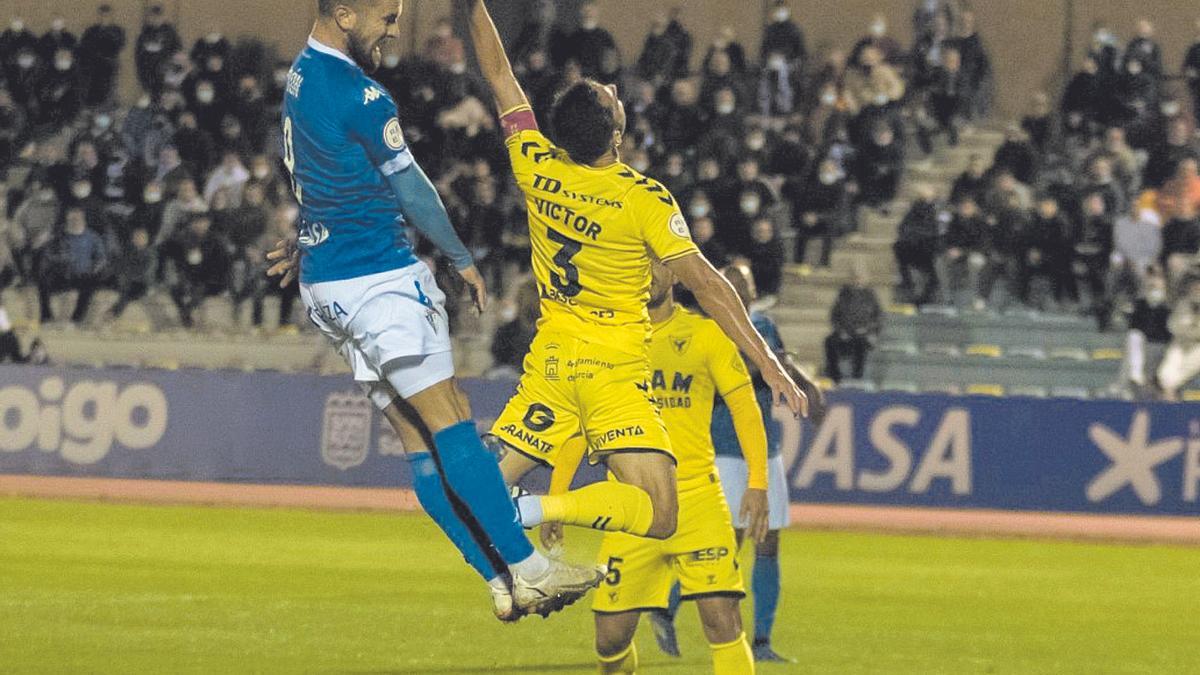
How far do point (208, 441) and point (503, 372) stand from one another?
11.1 ft

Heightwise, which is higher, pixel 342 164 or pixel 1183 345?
pixel 342 164

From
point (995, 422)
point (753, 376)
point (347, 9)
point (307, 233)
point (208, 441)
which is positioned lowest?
point (208, 441)

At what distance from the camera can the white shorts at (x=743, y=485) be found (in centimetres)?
1124

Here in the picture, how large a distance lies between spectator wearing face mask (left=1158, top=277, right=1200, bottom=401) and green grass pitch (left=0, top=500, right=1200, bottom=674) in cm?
303

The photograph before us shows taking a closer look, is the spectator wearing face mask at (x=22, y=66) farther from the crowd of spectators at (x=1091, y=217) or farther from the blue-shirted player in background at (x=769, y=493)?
the blue-shirted player in background at (x=769, y=493)

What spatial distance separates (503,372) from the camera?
22.7m

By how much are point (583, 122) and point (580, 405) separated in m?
1.11

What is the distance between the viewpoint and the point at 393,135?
24.4 ft

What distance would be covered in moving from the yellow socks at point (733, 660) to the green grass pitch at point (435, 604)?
92.9 inches

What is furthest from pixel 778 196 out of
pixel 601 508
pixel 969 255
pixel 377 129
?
pixel 377 129

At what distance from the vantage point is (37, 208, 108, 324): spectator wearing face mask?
2689 centimetres

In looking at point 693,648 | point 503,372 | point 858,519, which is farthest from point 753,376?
point 503,372

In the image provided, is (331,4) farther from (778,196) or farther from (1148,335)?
(778,196)

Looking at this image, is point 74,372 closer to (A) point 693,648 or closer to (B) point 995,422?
(B) point 995,422
